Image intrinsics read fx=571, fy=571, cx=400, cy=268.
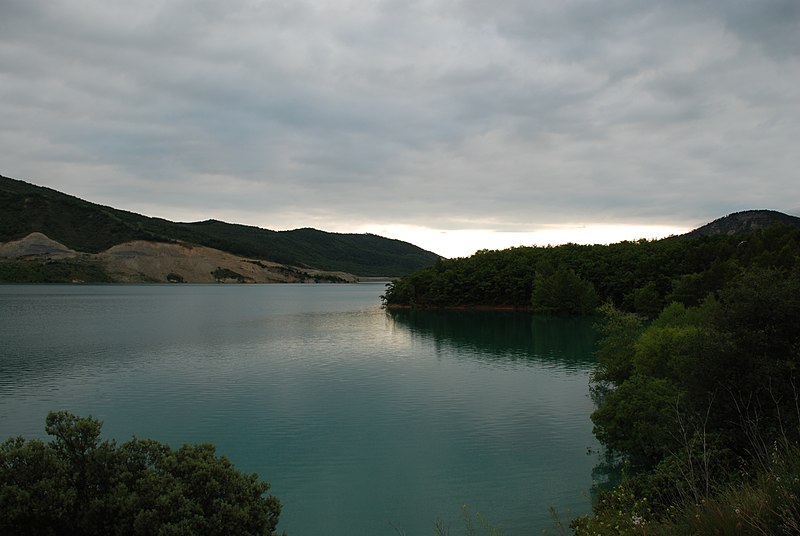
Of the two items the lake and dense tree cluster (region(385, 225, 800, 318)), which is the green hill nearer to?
dense tree cluster (region(385, 225, 800, 318))

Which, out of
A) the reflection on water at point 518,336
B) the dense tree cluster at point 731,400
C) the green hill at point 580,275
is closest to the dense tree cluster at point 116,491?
the dense tree cluster at point 731,400

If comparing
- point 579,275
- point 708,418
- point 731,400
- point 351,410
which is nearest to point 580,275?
point 579,275

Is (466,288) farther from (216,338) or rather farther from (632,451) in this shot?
(632,451)

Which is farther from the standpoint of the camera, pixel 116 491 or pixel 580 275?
pixel 580 275

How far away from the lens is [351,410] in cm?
3102

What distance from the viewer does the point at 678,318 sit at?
36719 millimetres

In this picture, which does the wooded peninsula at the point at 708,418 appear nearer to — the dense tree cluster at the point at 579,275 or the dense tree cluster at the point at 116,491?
the dense tree cluster at the point at 116,491

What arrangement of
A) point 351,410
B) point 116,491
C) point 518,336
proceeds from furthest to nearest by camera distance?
point 518,336, point 351,410, point 116,491

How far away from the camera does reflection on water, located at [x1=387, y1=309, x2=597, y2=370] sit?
52.5m

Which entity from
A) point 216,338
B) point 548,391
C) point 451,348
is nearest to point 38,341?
point 216,338

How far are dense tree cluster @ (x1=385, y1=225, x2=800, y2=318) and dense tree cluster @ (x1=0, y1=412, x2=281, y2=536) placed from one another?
78.3 m

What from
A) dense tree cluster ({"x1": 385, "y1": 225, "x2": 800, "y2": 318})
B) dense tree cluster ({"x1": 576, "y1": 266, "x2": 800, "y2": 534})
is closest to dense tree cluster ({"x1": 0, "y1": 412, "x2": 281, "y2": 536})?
dense tree cluster ({"x1": 576, "y1": 266, "x2": 800, "y2": 534})

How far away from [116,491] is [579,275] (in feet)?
382

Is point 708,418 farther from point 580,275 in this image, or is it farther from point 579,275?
point 580,275
